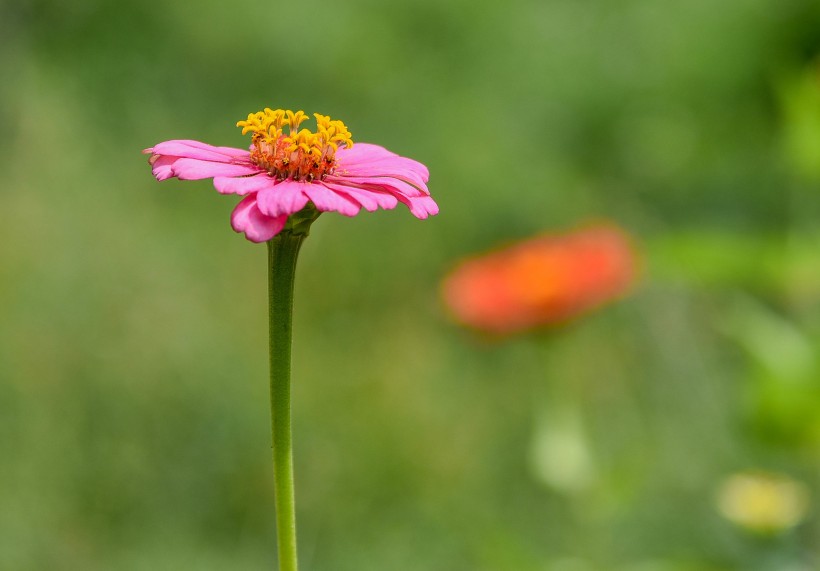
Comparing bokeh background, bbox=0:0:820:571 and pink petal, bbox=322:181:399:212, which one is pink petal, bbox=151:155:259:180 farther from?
bokeh background, bbox=0:0:820:571

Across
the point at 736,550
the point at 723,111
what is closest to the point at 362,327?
the point at 736,550

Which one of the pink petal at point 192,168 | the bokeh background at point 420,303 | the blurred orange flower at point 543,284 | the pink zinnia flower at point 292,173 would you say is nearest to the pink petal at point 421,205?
the pink zinnia flower at point 292,173

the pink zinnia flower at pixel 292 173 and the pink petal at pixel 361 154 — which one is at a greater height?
the pink petal at pixel 361 154

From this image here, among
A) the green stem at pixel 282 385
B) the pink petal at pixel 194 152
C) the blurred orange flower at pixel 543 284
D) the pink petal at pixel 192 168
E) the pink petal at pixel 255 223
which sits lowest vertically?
the green stem at pixel 282 385

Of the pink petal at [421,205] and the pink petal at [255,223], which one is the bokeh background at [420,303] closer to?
the pink petal at [421,205]

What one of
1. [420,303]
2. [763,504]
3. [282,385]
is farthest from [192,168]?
[420,303]

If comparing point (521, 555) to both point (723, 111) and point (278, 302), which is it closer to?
point (278, 302)

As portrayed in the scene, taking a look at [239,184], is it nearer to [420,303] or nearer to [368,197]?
[368,197]
